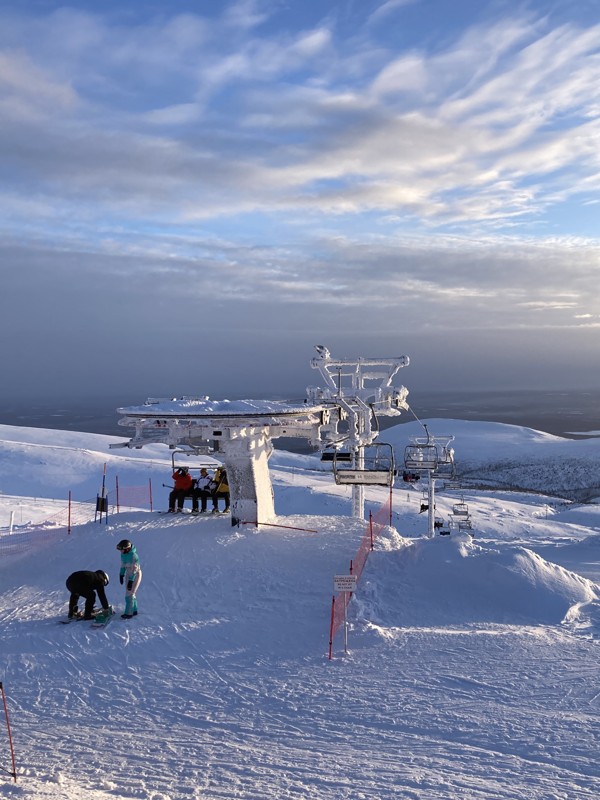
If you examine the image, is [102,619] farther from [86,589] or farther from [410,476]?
[410,476]

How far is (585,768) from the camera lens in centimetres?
775

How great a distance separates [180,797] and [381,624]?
686 centimetres

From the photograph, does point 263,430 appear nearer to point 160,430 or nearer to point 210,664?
point 160,430

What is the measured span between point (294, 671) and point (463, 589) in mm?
5640

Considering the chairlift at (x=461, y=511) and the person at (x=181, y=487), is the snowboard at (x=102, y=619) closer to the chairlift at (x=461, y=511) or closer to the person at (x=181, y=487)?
the person at (x=181, y=487)

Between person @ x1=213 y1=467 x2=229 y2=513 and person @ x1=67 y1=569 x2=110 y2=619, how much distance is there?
6.64 m

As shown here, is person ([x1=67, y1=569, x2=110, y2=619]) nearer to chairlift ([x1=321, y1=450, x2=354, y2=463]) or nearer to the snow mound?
the snow mound

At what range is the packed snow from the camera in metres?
7.71

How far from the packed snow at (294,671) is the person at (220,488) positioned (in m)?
1.31

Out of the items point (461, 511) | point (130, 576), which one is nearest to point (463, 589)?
point (130, 576)

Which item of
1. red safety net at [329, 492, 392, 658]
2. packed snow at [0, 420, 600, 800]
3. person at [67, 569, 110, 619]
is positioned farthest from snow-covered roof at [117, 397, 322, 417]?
person at [67, 569, 110, 619]

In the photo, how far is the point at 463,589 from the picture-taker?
1506 cm

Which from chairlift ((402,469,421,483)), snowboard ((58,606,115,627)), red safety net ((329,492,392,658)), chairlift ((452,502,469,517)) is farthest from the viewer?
chairlift ((452,502,469,517))

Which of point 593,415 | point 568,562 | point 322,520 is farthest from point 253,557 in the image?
point 593,415
